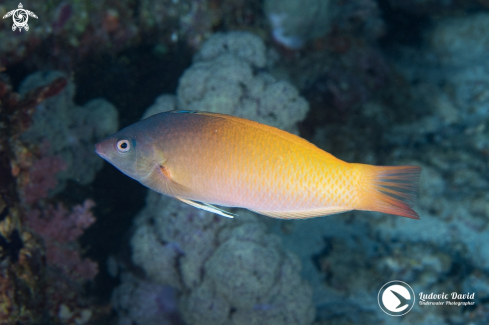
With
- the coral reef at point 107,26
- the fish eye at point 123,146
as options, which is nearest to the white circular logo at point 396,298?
the fish eye at point 123,146

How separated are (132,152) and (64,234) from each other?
2.58 metres

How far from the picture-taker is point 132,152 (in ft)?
8.29

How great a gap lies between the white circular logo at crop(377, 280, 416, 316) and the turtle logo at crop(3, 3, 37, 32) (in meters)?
7.13

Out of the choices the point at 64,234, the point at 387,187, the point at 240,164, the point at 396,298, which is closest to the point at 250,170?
the point at 240,164

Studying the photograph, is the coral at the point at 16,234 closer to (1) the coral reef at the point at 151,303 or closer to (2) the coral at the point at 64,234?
(2) the coral at the point at 64,234

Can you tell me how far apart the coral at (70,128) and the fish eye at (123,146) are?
216 centimetres

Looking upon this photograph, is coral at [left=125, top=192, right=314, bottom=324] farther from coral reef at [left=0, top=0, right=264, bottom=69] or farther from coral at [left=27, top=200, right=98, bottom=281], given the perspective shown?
coral reef at [left=0, top=0, right=264, bottom=69]

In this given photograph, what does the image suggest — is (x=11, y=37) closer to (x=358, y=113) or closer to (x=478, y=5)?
(x=358, y=113)

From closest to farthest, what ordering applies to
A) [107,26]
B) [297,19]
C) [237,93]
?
1. [237,93]
2. [107,26]
3. [297,19]

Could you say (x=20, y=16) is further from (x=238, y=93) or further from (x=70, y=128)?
(x=238, y=93)

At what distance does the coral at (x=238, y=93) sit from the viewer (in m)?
4.27

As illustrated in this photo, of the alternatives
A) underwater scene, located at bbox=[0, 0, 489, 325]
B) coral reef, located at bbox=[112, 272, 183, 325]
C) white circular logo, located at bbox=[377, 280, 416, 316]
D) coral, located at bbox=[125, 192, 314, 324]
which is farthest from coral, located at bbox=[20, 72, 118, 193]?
white circular logo, located at bbox=[377, 280, 416, 316]

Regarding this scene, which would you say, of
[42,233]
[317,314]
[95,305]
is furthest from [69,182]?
[317,314]

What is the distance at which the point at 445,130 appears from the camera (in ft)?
17.9
